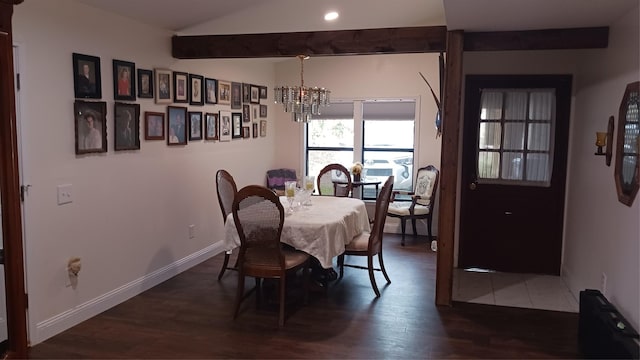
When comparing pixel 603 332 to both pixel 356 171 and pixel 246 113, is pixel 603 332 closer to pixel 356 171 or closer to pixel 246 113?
pixel 356 171

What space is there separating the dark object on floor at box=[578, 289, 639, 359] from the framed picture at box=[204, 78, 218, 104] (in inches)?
155

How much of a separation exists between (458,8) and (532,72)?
6.81 feet

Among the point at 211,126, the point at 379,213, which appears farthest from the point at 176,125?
the point at 379,213

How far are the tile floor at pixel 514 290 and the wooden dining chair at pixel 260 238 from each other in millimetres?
1560

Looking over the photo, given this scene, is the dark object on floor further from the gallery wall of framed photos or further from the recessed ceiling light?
the gallery wall of framed photos

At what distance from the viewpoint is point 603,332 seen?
2926 millimetres

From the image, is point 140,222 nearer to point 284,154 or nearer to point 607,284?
point 284,154

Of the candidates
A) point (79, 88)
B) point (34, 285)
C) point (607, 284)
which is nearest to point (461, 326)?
point (607, 284)

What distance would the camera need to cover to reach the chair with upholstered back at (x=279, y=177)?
23.4 feet

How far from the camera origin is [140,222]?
14.6 feet

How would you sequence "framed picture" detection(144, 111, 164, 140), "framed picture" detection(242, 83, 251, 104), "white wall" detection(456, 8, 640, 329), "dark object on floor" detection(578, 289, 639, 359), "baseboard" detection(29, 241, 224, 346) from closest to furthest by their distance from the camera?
"dark object on floor" detection(578, 289, 639, 359), "white wall" detection(456, 8, 640, 329), "baseboard" detection(29, 241, 224, 346), "framed picture" detection(144, 111, 164, 140), "framed picture" detection(242, 83, 251, 104)

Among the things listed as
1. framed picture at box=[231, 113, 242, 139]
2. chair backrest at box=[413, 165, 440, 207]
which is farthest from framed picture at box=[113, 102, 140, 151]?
chair backrest at box=[413, 165, 440, 207]

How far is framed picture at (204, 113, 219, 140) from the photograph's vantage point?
5.41 meters

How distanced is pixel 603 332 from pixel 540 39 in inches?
85.1
